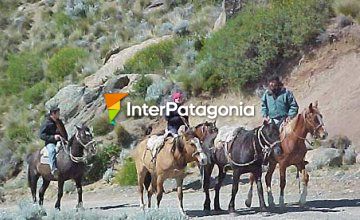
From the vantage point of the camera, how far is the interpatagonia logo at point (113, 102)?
1337 inches

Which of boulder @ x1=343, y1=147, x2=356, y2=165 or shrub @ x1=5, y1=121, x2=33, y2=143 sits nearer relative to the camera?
boulder @ x1=343, y1=147, x2=356, y2=165

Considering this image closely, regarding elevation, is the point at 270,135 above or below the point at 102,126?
below

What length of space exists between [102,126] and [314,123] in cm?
1759

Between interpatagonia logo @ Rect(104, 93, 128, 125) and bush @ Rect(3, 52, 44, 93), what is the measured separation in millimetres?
11719

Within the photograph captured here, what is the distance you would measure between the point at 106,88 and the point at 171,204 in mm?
14609

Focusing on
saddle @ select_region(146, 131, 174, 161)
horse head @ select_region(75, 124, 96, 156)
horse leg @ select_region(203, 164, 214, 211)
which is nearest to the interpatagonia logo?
horse head @ select_region(75, 124, 96, 156)

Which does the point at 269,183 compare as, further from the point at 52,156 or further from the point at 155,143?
the point at 52,156

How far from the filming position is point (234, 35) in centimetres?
3278

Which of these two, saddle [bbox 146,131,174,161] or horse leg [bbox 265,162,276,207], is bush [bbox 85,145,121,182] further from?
horse leg [bbox 265,162,276,207]

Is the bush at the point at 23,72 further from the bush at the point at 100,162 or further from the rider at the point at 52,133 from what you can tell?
the rider at the point at 52,133

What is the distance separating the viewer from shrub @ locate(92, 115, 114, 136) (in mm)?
33344

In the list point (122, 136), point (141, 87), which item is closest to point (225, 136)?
point (122, 136)

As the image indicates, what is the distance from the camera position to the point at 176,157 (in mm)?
16688

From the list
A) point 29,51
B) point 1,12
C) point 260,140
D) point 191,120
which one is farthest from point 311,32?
point 1,12
